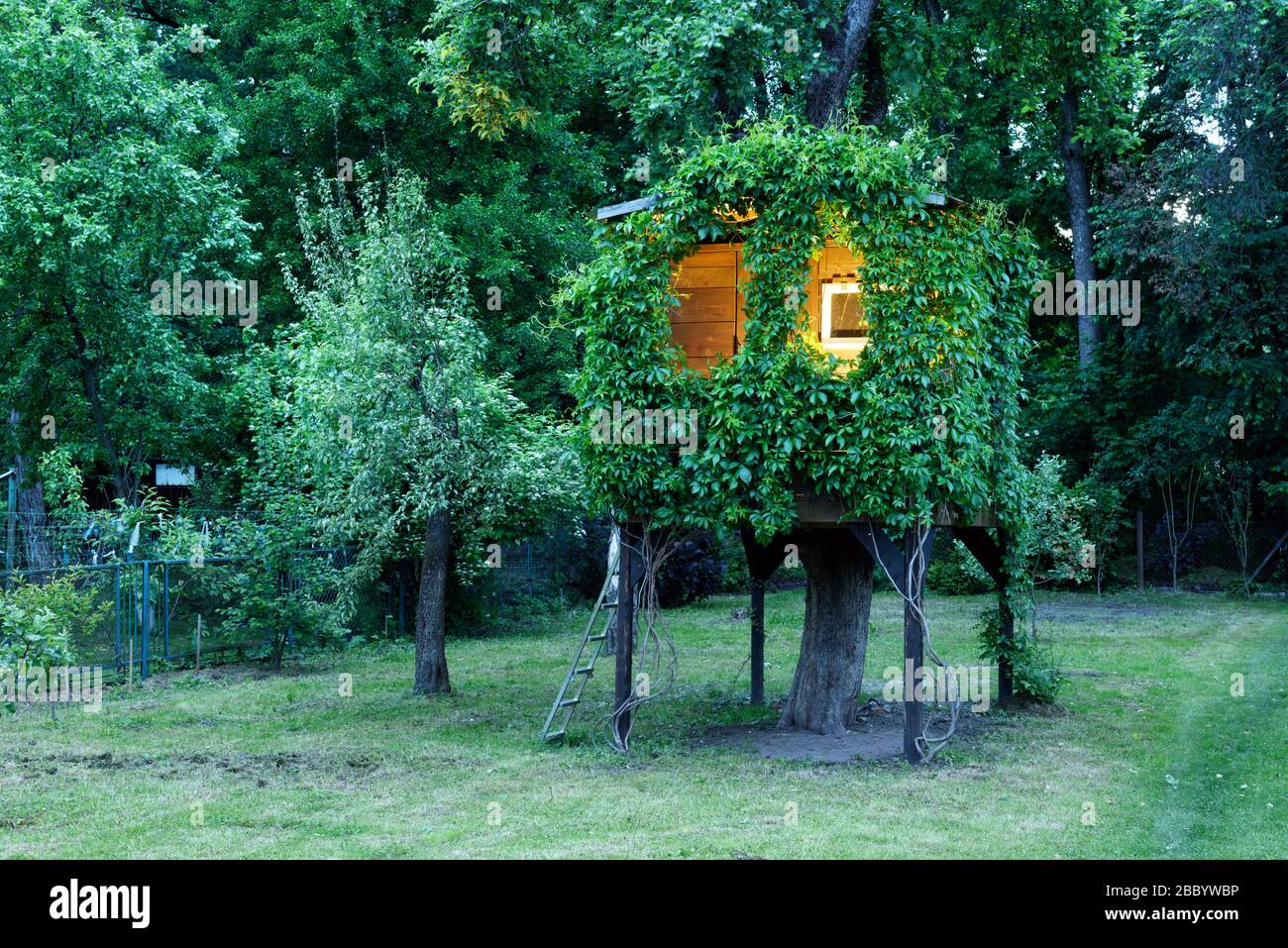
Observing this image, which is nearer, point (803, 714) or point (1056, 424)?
point (803, 714)

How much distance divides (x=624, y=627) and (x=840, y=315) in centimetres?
432

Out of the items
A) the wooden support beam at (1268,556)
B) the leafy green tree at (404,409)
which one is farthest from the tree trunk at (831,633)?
the wooden support beam at (1268,556)

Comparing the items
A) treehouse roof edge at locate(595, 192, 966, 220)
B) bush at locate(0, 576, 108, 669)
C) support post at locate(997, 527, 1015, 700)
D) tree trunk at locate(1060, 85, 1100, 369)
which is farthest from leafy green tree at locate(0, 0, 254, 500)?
tree trunk at locate(1060, 85, 1100, 369)

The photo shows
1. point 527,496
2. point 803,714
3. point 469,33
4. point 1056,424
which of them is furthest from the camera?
point 1056,424

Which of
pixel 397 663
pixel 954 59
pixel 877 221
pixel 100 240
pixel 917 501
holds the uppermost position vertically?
pixel 954 59

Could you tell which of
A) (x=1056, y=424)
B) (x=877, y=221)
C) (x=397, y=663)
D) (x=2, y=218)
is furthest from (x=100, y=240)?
(x=1056, y=424)

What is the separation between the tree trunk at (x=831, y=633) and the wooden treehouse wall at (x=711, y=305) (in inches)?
97.4

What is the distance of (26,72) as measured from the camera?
23.8m

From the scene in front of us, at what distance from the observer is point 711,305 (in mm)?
14680

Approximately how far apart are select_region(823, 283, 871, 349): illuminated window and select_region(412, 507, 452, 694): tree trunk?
5.74 meters

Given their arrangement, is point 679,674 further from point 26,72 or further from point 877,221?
point 26,72

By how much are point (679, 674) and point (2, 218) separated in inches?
549

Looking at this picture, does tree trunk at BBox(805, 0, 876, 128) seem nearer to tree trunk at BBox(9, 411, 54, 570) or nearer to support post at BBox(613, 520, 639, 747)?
support post at BBox(613, 520, 639, 747)

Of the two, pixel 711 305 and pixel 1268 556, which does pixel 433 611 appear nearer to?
pixel 711 305
